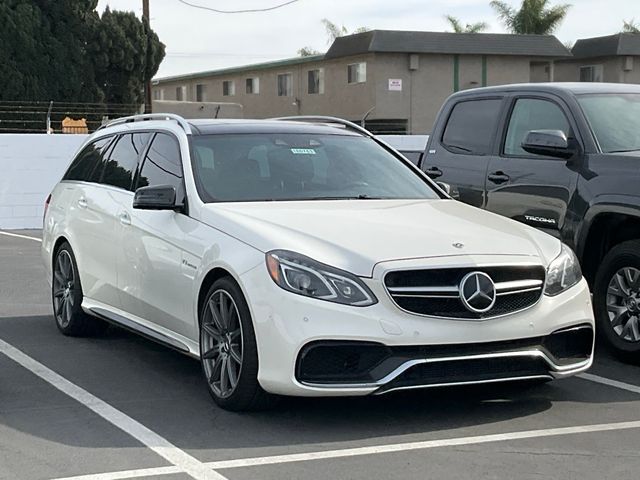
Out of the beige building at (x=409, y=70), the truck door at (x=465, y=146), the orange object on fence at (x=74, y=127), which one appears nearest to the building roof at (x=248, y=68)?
the beige building at (x=409, y=70)

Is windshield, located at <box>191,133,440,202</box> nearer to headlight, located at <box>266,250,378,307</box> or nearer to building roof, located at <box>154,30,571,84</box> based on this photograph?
headlight, located at <box>266,250,378,307</box>

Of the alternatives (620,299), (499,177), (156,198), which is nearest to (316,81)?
(499,177)

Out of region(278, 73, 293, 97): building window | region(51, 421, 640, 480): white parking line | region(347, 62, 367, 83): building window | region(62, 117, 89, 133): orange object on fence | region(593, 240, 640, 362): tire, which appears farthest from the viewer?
region(278, 73, 293, 97): building window

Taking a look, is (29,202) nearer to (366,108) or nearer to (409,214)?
(409,214)

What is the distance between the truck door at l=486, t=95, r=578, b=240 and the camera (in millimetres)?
7758

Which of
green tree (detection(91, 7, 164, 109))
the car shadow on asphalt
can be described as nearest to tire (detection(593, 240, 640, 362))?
the car shadow on asphalt

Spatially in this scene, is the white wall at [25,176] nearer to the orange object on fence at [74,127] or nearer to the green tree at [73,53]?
the orange object on fence at [74,127]

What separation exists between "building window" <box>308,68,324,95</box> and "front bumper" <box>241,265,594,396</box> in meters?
39.9

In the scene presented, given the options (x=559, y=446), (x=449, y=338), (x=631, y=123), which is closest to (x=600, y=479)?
(x=559, y=446)

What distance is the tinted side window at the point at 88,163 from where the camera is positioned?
8453 millimetres

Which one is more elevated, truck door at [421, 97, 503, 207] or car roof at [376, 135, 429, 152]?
truck door at [421, 97, 503, 207]

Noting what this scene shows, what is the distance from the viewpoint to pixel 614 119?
7.94 m

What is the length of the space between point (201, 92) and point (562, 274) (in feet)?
166

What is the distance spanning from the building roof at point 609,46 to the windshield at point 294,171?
38.3 metres
